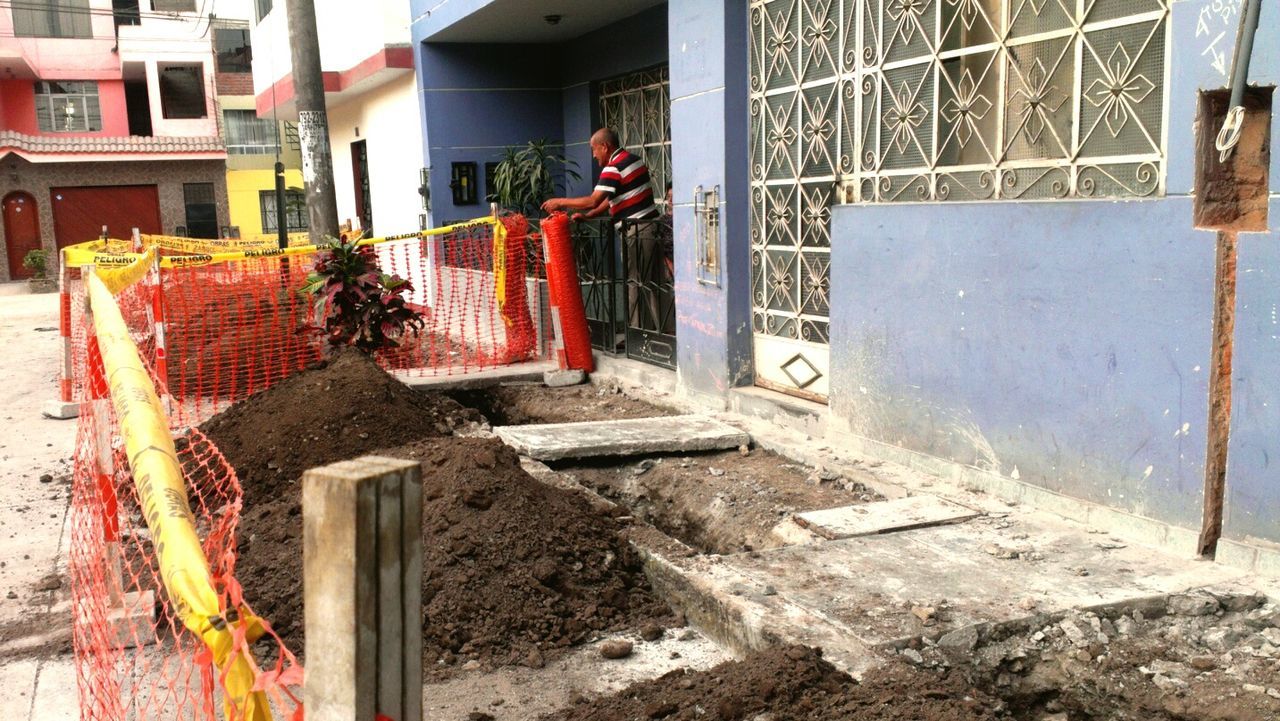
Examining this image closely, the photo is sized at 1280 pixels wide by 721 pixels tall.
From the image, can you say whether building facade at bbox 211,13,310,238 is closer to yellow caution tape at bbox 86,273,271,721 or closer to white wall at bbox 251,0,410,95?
white wall at bbox 251,0,410,95

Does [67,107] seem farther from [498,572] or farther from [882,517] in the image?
[882,517]

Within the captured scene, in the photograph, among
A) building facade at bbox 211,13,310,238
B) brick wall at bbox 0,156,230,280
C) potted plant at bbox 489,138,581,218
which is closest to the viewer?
potted plant at bbox 489,138,581,218

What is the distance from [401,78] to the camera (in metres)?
13.9

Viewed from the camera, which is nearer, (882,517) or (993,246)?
(882,517)

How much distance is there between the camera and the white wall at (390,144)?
1395 centimetres

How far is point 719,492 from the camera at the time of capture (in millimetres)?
5734

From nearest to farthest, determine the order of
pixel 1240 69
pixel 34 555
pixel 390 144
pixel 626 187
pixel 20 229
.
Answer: pixel 1240 69 → pixel 34 555 → pixel 626 187 → pixel 390 144 → pixel 20 229

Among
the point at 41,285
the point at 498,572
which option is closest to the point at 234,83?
the point at 41,285

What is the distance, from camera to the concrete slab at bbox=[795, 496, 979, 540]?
4648 millimetres

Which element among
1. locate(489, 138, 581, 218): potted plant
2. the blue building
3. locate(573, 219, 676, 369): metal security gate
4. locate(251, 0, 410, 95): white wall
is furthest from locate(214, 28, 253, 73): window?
the blue building

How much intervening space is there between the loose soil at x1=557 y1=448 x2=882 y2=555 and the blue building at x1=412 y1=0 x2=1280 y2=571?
0.45 metres

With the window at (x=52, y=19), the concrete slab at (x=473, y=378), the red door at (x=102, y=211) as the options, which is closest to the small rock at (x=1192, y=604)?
the concrete slab at (x=473, y=378)

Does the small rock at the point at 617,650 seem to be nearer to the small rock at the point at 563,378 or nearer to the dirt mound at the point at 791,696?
the dirt mound at the point at 791,696

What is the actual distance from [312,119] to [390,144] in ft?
16.7
